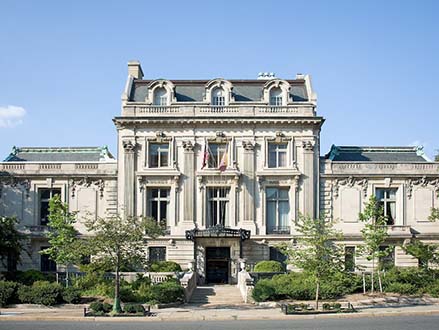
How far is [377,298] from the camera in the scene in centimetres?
3603

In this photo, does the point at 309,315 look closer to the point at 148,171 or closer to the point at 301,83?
the point at 148,171

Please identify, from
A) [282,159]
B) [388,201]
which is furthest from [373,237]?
[282,159]

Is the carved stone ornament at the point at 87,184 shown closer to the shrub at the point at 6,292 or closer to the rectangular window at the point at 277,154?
the rectangular window at the point at 277,154

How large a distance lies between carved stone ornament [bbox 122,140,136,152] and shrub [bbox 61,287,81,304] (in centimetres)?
1553

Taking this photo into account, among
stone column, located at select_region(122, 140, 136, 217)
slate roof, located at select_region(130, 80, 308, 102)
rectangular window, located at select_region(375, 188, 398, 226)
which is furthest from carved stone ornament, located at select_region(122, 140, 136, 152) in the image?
rectangular window, located at select_region(375, 188, 398, 226)

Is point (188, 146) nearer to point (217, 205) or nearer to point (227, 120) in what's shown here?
point (227, 120)

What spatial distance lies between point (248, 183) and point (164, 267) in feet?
30.6

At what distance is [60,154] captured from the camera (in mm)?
52219

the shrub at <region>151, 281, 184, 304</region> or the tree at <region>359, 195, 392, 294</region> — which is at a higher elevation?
the tree at <region>359, 195, 392, 294</region>

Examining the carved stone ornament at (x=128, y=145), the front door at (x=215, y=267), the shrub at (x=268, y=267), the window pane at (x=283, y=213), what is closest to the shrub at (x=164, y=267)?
the front door at (x=215, y=267)

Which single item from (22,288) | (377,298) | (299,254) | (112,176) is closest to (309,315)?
(299,254)

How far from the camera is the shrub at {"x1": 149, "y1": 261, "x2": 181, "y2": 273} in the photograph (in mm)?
43344

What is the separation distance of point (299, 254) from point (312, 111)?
16.9m

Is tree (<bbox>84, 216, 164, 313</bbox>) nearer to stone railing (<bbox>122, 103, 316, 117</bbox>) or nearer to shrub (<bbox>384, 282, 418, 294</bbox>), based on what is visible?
shrub (<bbox>384, 282, 418, 294</bbox>)
